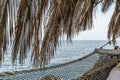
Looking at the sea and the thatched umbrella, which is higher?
the thatched umbrella

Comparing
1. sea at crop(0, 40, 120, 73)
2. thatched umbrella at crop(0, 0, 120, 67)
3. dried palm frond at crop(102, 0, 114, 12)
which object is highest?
dried palm frond at crop(102, 0, 114, 12)

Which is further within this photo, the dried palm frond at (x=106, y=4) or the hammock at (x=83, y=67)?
the dried palm frond at (x=106, y=4)

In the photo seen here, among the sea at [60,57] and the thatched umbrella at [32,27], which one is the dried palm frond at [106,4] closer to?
the sea at [60,57]

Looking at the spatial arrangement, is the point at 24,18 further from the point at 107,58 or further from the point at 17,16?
the point at 107,58

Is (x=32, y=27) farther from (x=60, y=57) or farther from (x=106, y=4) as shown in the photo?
(x=60, y=57)

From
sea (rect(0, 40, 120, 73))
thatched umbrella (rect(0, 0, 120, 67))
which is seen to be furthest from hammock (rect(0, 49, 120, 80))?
thatched umbrella (rect(0, 0, 120, 67))

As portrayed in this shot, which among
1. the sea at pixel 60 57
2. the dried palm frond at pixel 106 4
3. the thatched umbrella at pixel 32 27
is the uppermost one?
the dried palm frond at pixel 106 4

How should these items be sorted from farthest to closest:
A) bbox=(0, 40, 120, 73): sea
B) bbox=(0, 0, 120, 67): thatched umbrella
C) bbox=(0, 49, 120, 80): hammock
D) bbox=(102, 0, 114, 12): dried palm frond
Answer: bbox=(102, 0, 114, 12): dried palm frond < bbox=(0, 49, 120, 80): hammock < bbox=(0, 40, 120, 73): sea < bbox=(0, 0, 120, 67): thatched umbrella

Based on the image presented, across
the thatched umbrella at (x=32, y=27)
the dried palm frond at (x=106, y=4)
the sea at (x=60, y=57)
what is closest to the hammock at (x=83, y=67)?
the sea at (x=60, y=57)

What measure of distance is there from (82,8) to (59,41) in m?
0.34

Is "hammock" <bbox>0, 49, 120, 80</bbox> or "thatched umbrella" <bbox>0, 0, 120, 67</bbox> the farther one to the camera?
"hammock" <bbox>0, 49, 120, 80</bbox>

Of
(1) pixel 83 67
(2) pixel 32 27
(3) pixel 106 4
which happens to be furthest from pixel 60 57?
(2) pixel 32 27

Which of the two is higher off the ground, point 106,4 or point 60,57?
point 106,4

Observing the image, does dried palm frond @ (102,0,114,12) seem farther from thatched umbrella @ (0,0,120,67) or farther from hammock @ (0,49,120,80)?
thatched umbrella @ (0,0,120,67)
